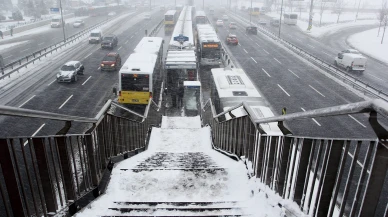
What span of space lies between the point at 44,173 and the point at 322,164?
3344 mm

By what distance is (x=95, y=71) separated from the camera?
113 feet

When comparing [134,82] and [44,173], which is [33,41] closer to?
[134,82]

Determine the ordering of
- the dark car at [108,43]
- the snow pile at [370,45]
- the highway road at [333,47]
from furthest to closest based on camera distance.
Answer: the snow pile at [370,45]
the dark car at [108,43]
the highway road at [333,47]

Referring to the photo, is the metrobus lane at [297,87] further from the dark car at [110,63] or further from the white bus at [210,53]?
the dark car at [110,63]

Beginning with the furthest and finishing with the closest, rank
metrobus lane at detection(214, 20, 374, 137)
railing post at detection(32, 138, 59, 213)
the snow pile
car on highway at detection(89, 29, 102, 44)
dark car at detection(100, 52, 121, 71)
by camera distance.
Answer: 1. car on highway at detection(89, 29, 102, 44)
2. the snow pile
3. dark car at detection(100, 52, 121, 71)
4. metrobus lane at detection(214, 20, 374, 137)
5. railing post at detection(32, 138, 59, 213)

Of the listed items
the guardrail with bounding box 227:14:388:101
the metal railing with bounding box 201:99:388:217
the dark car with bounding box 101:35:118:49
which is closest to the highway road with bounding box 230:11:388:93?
the guardrail with bounding box 227:14:388:101

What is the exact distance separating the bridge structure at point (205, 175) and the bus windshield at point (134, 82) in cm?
1487

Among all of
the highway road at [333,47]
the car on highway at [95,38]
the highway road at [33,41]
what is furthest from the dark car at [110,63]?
the highway road at [333,47]

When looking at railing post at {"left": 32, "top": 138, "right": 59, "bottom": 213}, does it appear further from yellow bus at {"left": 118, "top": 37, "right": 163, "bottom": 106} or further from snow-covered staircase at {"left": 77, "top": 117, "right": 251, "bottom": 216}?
yellow bus at {"left": 118, "top": 37, "right": 163, "bottom": 106}

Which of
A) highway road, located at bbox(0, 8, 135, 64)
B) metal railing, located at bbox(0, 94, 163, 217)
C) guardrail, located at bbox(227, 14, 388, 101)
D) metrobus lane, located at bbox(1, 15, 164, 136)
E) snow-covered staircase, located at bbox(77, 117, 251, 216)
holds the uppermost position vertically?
metal railing, located at bbox(0, 94, 163, 217)

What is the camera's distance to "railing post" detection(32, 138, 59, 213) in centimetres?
398

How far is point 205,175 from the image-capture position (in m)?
6.20

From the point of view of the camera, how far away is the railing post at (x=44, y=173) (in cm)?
398

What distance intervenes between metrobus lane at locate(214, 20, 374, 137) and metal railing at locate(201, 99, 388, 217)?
610 inches
